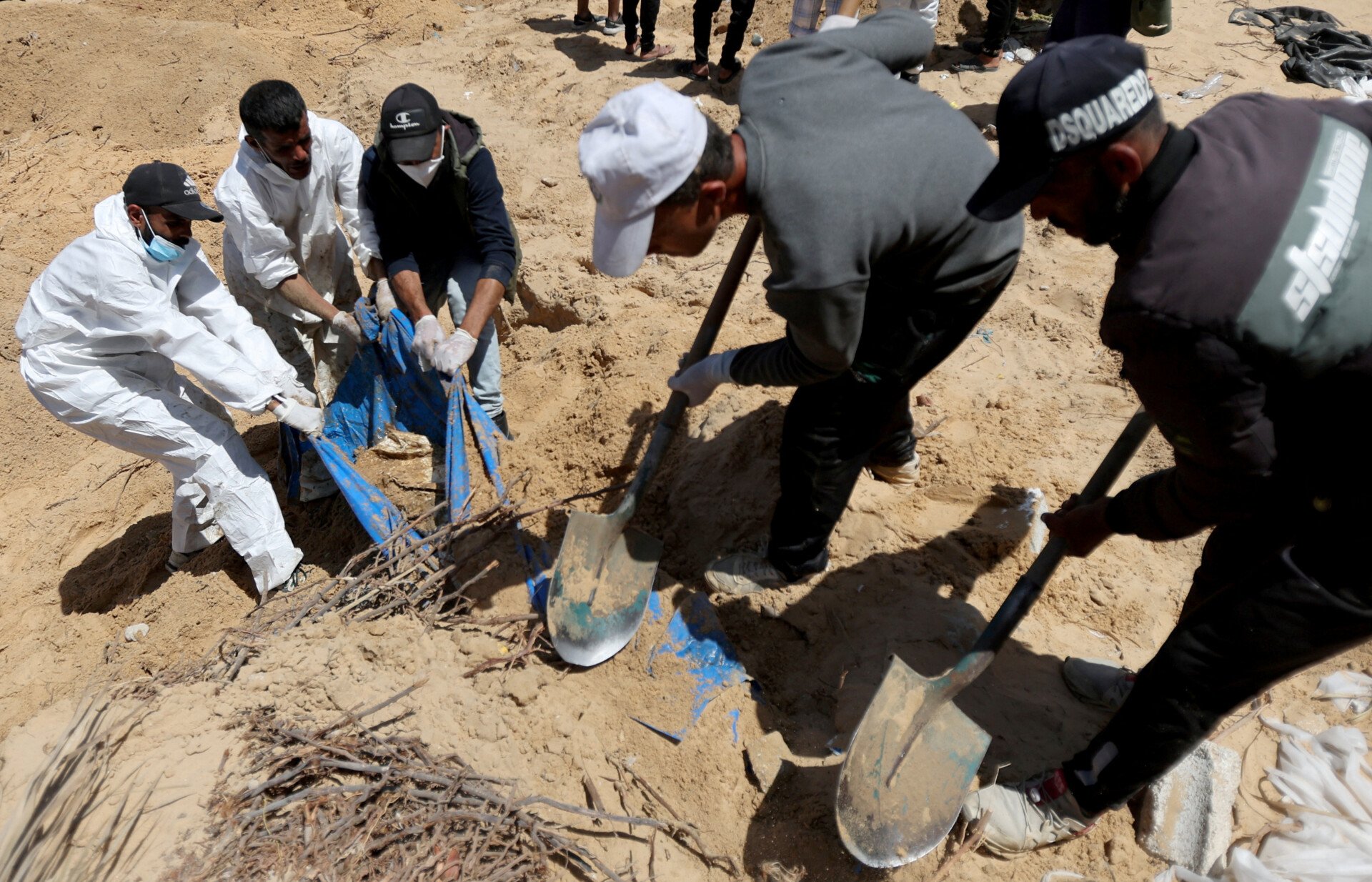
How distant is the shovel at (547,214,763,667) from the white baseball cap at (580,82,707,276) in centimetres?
78

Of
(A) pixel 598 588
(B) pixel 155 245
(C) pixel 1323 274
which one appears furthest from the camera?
(B) pixel 155 245

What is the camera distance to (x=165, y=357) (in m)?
3.27

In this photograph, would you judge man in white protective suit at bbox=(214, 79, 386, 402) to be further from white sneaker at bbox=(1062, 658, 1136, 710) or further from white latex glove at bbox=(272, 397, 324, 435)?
white sneaker at bbox=(1062, 658, 1136, 710)

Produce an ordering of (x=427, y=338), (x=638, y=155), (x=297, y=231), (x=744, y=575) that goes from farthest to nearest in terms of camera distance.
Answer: (x=297, y=231) → (x=427, y=338) → (x=744, y=575) → (x=638, y=155)

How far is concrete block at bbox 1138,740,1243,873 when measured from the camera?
2.02 metres

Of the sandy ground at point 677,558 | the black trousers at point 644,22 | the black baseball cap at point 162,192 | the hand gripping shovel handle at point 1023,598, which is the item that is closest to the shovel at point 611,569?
the sandy ground at point 677,558

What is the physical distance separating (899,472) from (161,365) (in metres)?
2.91

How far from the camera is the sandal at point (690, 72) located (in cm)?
607

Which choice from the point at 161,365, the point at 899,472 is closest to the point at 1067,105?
the point at 899,472

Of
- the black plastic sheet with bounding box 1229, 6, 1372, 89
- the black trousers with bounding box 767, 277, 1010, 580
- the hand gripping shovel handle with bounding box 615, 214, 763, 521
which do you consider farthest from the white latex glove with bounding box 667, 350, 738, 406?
the black plastic sheet with bounding box 1229, 6, 1372, 89

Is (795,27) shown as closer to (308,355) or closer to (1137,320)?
(308,355)

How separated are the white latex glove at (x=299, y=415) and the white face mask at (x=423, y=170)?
3.31ft

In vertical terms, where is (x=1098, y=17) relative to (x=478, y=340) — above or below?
above

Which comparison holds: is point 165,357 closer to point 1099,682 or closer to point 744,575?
point 744,575
